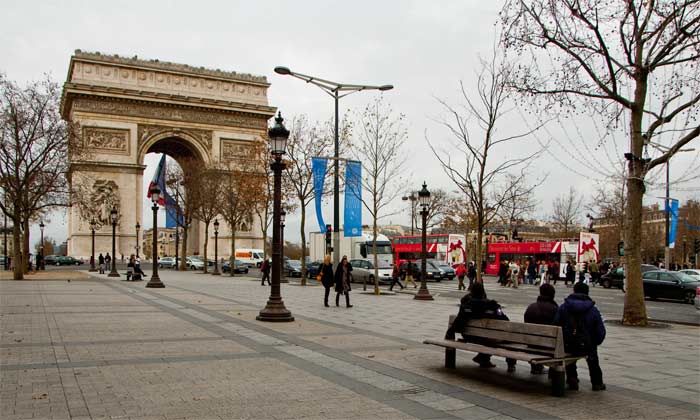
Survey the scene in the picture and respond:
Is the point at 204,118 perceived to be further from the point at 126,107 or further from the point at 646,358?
the point at 646,358

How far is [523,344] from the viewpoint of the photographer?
26.1 ft

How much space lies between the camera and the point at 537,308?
862cm

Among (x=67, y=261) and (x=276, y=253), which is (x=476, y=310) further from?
(x=67, y=261)

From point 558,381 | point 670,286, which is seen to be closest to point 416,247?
point 670,286

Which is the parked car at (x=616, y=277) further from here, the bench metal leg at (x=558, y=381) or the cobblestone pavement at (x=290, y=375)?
the bench metal leg at (x=558, y=381)

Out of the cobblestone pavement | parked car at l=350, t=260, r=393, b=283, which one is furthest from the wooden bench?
parked car at l=350, t=260, r=393, b=283

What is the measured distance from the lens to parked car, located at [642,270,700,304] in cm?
2734

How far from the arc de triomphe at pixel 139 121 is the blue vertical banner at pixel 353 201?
32.3 m

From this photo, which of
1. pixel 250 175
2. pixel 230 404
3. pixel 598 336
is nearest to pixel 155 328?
pixel 230 404

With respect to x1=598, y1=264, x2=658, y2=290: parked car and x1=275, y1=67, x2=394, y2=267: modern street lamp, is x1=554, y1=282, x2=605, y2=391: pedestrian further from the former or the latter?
x1=598, y1=264, x2=658, y2=290: parked car

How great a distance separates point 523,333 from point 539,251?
4299 cm

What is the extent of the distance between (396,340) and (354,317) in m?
4.59

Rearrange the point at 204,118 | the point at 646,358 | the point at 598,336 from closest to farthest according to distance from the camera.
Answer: the point at 598,336 → the point at 646,358 → the point at 204,118

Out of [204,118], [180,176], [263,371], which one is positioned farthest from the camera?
[204,118]
